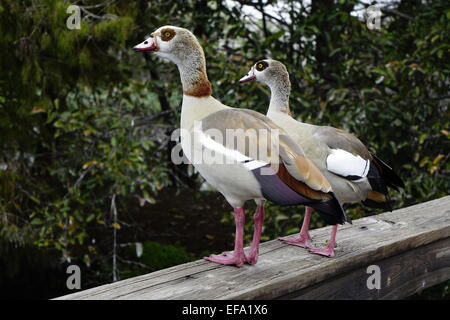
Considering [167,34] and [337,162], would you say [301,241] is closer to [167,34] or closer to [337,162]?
[337,162]

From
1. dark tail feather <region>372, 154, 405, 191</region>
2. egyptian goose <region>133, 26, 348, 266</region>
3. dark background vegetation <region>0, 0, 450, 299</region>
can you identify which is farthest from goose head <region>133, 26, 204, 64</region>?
dark background vegetation <region>0, 0, 450, 299</region>

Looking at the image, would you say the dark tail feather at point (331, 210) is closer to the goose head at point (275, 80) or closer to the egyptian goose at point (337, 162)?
the egyptian goose at point (337, 162)

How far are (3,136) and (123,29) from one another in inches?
47.0

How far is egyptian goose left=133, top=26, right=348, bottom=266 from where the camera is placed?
164cm

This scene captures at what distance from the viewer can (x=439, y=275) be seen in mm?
2158

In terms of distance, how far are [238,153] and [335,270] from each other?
486 mm

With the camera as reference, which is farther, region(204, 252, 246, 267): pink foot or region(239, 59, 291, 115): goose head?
region(239, 59, 291, 115): goose head

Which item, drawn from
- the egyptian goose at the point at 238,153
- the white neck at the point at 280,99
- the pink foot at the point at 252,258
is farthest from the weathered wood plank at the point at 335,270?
the white neck at the point at 280,99

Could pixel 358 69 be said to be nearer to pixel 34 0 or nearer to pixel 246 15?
pixel 246 15

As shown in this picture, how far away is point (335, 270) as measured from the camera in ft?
5.90

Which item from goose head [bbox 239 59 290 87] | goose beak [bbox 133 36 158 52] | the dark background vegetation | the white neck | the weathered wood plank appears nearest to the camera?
the weathered wood plank

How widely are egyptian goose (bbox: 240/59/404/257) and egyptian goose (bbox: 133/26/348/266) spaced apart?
0.35 metres

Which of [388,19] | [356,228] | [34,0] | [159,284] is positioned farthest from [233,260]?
[388,19]

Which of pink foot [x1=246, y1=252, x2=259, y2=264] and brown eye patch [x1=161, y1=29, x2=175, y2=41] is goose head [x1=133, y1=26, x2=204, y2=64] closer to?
brown eye patch [x1=161, y1=29, x2=175, y2=41]
